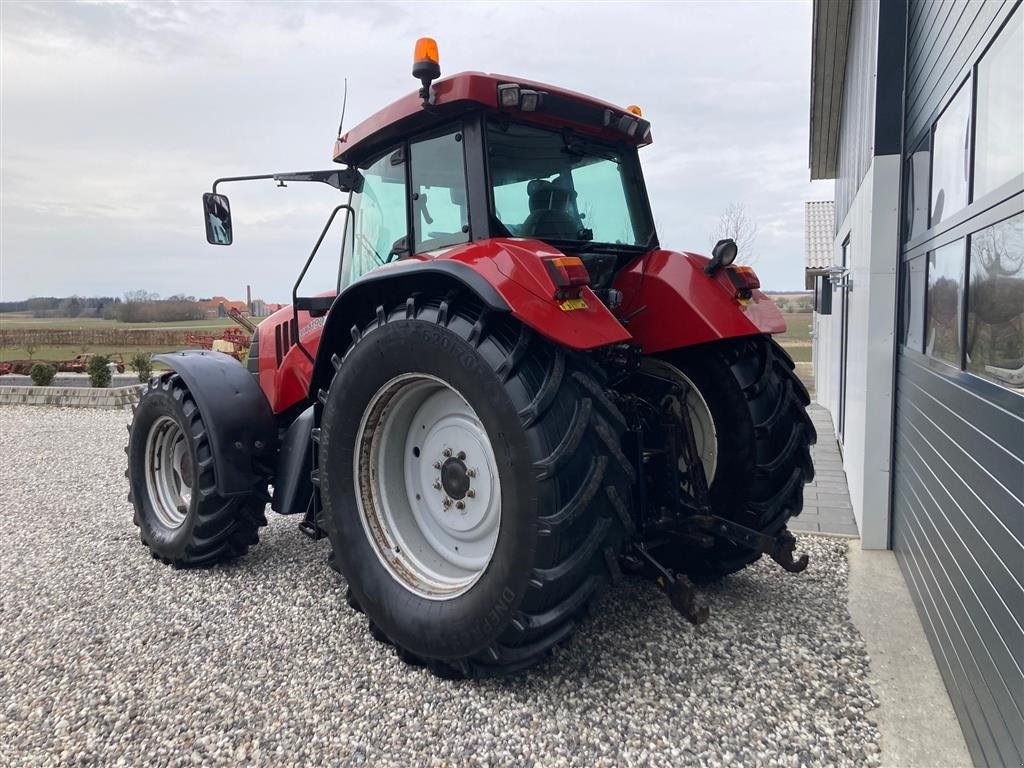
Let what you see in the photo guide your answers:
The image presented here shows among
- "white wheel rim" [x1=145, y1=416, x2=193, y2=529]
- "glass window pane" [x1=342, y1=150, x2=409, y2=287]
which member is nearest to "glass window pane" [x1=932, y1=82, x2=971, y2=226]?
"glass window pane" [x1=342, y1=150, x2=409, y2=287]

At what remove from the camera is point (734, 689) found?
2.45m

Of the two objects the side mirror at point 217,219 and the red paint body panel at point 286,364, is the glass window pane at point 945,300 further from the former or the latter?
the side mirror at point 217,219

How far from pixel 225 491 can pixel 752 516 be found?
100 inches

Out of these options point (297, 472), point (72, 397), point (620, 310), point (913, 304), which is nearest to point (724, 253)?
point (620, 310)

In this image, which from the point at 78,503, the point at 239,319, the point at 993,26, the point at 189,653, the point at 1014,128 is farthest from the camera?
the point at 78,503

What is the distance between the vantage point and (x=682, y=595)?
2.39 m

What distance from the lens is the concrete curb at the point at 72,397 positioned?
11742 millimetres

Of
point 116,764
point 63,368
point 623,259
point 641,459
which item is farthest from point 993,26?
point 63,368

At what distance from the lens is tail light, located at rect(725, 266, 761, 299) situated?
2.95 meters

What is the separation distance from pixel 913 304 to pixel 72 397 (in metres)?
12.7

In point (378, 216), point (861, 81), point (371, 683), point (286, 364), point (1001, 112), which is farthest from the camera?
point (861, 81)

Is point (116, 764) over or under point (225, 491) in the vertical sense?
under

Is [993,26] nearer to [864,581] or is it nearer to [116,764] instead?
[864,581]

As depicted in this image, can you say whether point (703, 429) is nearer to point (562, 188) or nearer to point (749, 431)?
point (749, 431)
